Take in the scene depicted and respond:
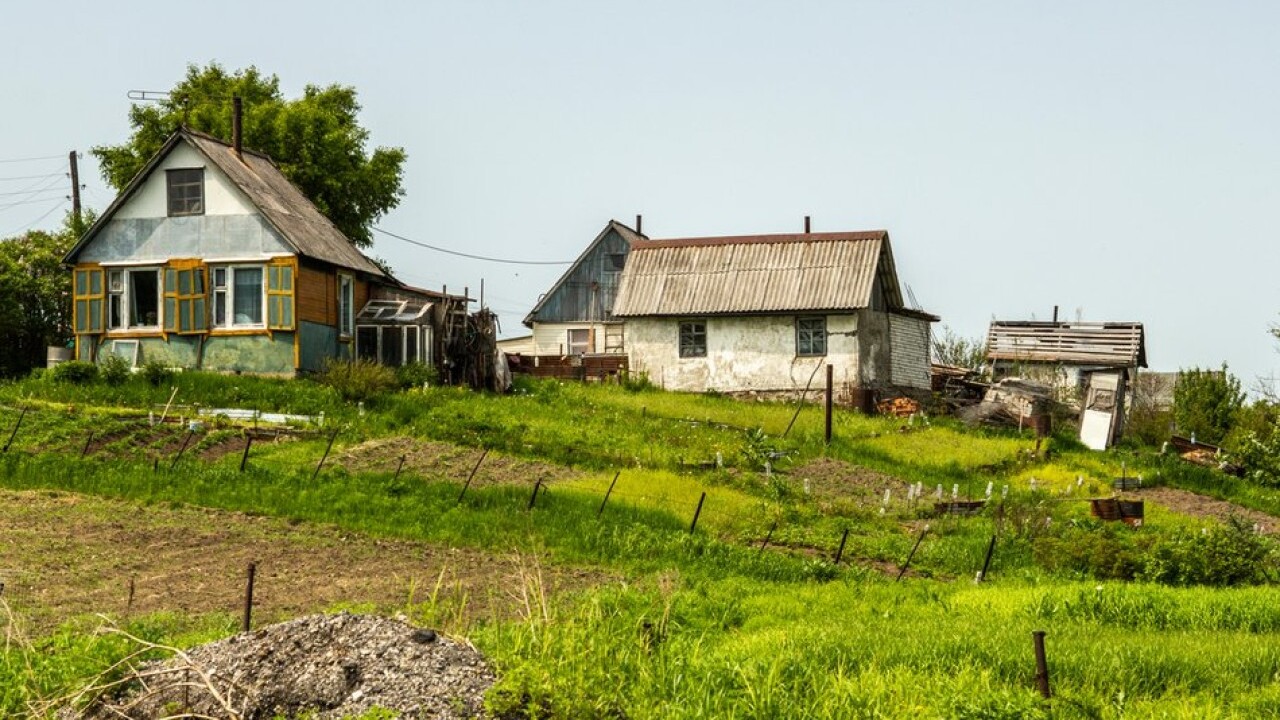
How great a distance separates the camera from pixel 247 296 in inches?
1416

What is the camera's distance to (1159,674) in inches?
504

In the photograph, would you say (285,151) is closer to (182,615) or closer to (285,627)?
(182,615)

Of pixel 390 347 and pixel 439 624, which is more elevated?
pixel 390 347

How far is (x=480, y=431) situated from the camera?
30.4 metres

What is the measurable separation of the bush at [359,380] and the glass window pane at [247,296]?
2.87 meters

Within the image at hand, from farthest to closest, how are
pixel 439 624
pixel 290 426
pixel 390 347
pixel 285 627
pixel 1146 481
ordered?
pixel 390 347
pixel 1146 481
pixel 290 426
pixel 439 624
pixel 285 627

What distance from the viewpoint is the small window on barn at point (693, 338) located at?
43.8m

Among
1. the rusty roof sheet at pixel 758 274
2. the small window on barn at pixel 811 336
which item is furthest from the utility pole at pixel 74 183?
the small window on barn at pixel 811 336

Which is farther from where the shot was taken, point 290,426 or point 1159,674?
point 290,426

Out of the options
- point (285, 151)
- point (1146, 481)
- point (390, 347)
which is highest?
point (285, 151)

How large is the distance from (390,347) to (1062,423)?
18.3m

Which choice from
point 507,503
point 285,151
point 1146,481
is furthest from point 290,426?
point 285,151

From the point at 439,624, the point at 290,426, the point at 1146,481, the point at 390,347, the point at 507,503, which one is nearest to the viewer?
the point at 439,624

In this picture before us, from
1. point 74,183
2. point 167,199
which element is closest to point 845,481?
point 167,199
